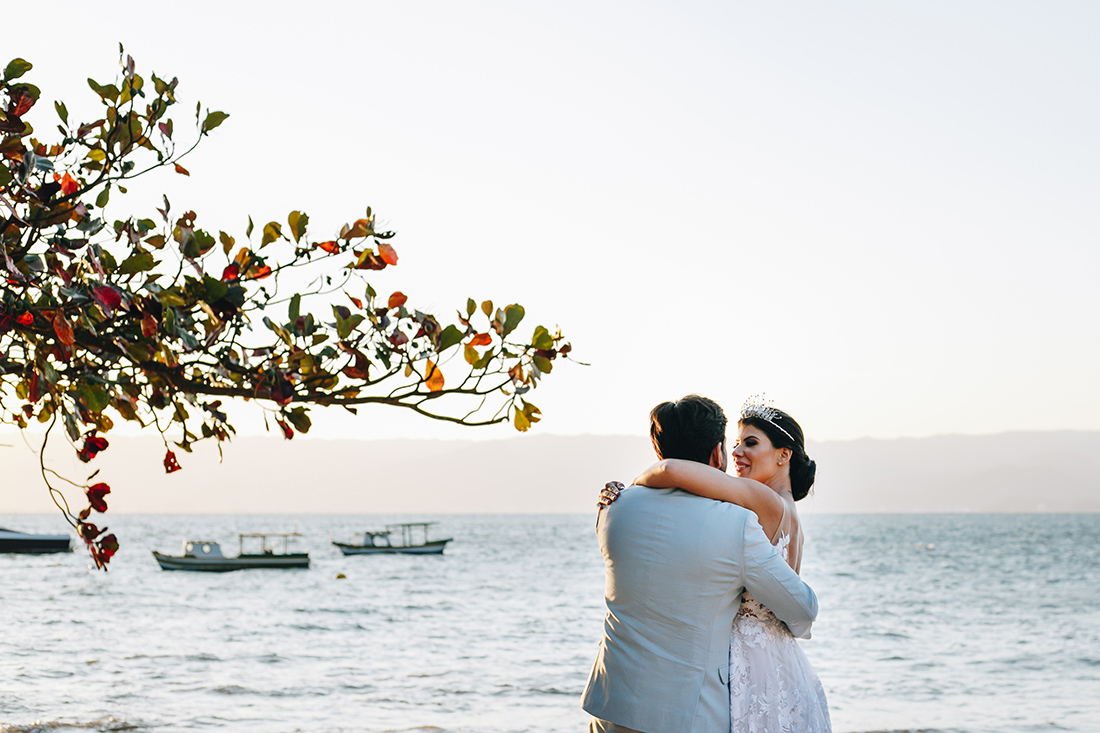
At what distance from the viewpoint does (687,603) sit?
301cm

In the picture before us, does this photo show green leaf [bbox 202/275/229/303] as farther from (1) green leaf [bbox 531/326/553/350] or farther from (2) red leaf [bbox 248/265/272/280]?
(1) green leaf [bbox 531/326/553/350]

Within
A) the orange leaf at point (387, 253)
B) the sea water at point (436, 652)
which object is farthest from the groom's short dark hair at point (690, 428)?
the sea water at point (436, 652)

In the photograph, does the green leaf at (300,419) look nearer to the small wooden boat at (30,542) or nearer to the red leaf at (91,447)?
the red leaf at (91,447)

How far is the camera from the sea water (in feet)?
45.3

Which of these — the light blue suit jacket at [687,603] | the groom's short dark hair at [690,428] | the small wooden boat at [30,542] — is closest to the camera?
the light blue suit jacket at [687,603]

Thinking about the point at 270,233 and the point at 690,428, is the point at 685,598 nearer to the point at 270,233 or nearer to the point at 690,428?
the point at 690,428

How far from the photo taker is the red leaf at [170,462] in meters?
2.78

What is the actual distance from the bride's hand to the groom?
0.52 feet

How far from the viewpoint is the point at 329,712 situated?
45.5ft

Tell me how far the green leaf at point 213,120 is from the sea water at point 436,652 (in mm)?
11360

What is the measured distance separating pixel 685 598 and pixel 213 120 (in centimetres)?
194

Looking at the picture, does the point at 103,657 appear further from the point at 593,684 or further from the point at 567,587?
the point at 567,587

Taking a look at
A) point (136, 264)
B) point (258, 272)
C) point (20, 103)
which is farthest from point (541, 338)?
point (20, 103)

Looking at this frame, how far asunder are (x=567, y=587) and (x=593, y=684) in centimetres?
3785
